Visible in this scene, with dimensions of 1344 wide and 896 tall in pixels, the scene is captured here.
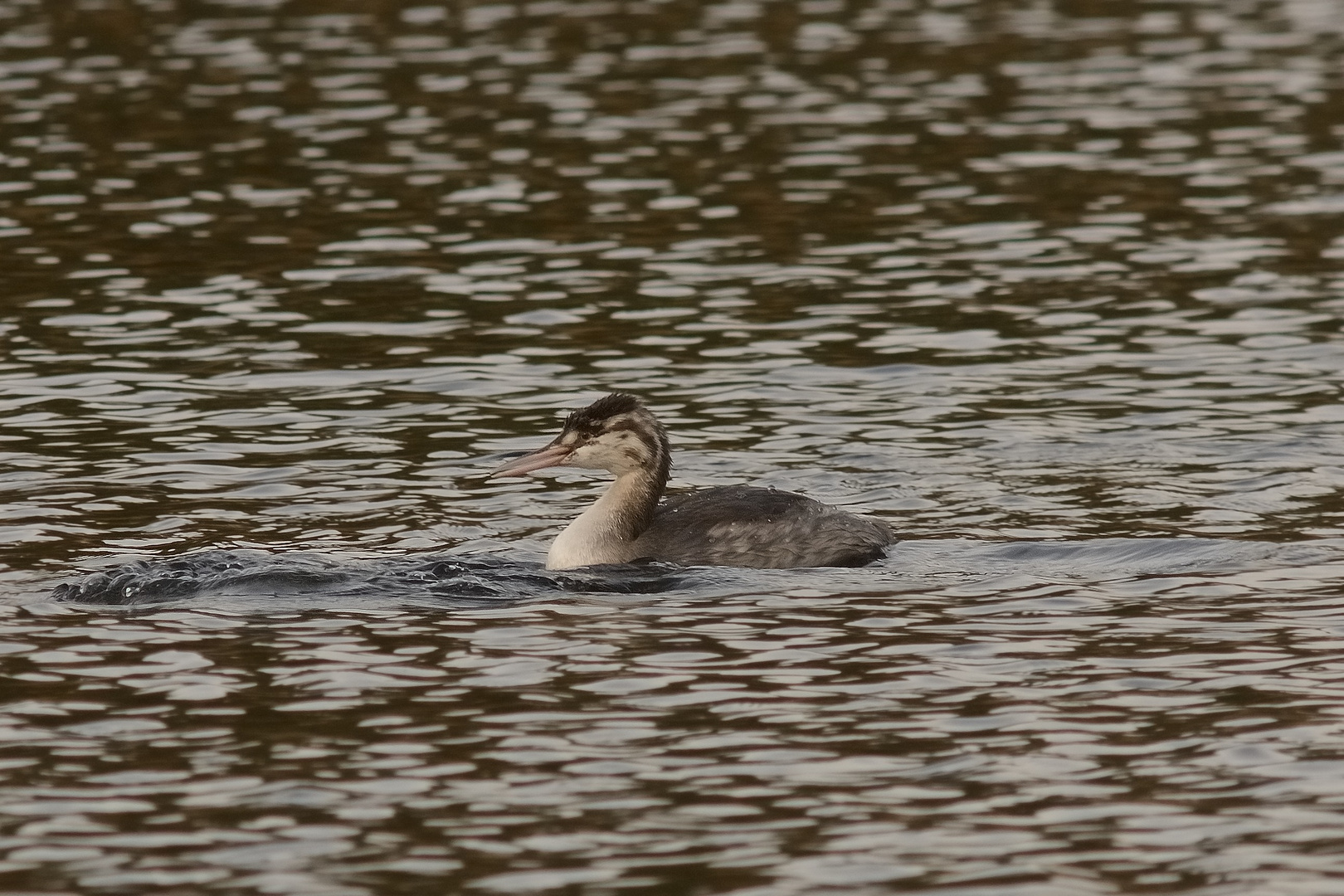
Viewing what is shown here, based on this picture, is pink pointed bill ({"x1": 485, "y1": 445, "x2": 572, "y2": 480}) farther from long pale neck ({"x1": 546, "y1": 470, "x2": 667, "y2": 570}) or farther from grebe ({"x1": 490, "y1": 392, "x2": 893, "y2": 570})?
long pale neck ({"x1": 546, "y1": 470, "x2": 667, "y2": 570})

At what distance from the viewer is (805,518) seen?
1387 centimetres

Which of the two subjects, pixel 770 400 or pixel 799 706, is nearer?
pixel 799 706

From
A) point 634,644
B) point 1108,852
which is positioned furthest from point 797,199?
point 1108,852

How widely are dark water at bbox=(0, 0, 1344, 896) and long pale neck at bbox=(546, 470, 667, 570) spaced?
34 cm

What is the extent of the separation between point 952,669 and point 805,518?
2495 millimetres

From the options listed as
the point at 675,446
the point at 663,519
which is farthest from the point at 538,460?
the point at 675,446

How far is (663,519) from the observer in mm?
14391

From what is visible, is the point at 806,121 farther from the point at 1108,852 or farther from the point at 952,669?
the point at 1108,852

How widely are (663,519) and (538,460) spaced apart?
0.87 meters

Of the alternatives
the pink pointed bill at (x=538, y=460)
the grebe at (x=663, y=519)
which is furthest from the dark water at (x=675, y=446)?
the pink pointed bill at (x=538, y=460)

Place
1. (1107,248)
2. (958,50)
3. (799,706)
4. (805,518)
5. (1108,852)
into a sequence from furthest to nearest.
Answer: (958,50) < (1107,248) < (805,518) < (799,706) < (1108,852)

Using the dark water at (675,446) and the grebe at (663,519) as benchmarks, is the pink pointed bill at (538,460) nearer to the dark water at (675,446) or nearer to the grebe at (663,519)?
the grebe at (663,519)

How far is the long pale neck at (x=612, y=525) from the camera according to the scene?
13.9 metres

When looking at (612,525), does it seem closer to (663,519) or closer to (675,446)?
(663,519)
